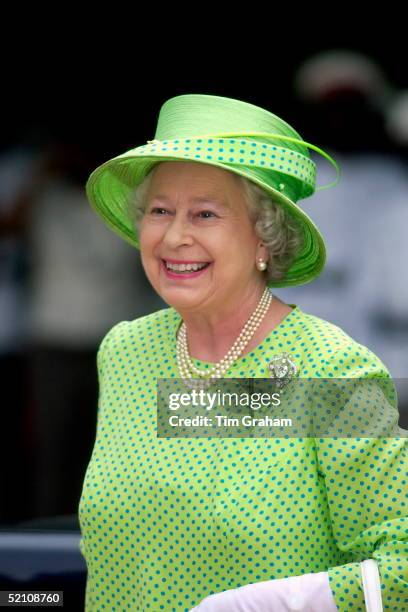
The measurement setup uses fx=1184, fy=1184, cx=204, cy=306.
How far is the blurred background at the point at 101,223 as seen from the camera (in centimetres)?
528

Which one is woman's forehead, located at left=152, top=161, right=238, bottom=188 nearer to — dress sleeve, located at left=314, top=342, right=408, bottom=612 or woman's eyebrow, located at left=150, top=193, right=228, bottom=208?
woman's eyebrow, located at left=150, top=193, right=228, bottom=208

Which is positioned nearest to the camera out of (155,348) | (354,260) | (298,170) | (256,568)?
(256,568)

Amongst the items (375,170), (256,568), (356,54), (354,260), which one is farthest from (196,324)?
(356,54)

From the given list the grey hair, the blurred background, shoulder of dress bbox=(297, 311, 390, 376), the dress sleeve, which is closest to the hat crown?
the grey hair

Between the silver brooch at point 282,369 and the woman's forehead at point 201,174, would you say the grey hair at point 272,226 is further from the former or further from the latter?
the silver brooch at point 282,369

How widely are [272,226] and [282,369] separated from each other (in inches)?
12.7

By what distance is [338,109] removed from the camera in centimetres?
575

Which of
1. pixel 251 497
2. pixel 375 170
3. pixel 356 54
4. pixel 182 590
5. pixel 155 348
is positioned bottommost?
pixel 182 590

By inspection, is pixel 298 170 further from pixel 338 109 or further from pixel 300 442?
pixel 338 109

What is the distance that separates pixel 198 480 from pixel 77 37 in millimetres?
3697

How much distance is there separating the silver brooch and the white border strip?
0.44 metres

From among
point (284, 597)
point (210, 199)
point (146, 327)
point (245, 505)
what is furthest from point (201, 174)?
point (284, 597)

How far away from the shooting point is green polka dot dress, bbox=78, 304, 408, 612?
7.71 ft

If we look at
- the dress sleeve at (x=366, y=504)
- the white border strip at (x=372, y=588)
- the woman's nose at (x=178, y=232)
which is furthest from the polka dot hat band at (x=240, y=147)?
the white border strip at (x=372, y=588)
